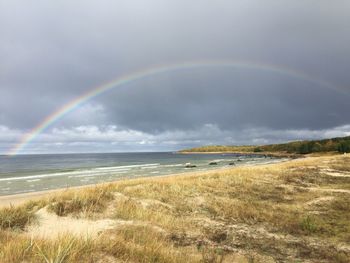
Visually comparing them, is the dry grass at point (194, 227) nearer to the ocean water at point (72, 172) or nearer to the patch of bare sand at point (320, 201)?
the patch of bare sand at point (320, 201)

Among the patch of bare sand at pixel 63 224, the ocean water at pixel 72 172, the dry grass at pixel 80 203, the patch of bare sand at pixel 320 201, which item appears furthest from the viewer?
the ocean water at pixel 72 172

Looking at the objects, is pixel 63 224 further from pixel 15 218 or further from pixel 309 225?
pixel 309 225

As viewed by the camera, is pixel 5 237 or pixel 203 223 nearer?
pixel 5 237

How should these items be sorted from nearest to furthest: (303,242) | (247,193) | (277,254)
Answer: (277,254), (303,242), (247,193)

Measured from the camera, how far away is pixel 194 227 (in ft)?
28.1

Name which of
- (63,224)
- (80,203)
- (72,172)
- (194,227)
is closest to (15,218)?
(63,224)

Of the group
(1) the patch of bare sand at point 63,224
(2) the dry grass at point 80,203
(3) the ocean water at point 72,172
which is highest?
(2) the dry grass at point 80,203

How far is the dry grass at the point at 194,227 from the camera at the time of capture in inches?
199

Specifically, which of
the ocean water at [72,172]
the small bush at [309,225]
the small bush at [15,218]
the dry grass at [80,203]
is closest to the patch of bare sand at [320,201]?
the small bush at [309,225]

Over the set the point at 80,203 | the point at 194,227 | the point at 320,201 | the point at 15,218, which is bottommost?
the point at 320,201

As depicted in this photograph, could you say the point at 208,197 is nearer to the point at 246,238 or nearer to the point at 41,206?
the point at 246,238

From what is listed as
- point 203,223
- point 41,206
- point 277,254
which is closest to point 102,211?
point 41,206

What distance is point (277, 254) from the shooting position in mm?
6629

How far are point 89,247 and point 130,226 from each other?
2.87 meters
